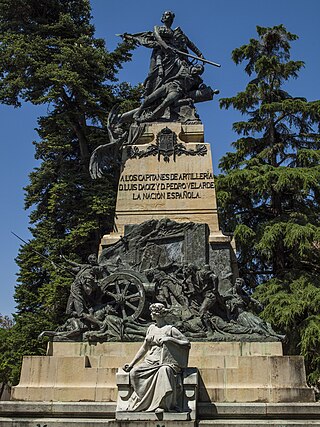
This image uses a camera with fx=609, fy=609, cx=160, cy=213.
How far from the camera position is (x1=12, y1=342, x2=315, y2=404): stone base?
10.5 meters

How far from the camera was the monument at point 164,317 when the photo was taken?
32.4ft

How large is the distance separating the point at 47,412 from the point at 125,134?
6.99 meters

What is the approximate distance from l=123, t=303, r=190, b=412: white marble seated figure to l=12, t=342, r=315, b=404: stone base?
3.26 ft

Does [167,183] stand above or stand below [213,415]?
above

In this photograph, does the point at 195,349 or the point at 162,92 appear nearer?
the point at 195,349

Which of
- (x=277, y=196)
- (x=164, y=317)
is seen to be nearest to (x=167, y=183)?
(x=164, y=317)

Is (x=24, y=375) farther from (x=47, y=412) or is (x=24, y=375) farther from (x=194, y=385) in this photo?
(x=194, y=385)

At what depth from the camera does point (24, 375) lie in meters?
11.1

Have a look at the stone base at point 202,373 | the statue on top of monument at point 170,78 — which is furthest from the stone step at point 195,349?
the statue on top of monument at point 170,78

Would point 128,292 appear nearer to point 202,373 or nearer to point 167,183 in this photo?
point 202,373

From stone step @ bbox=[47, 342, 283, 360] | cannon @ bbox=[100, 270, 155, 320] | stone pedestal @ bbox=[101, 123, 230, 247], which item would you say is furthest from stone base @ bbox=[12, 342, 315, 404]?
stone pedestal @ bbox=[101, 123, 230, 247]

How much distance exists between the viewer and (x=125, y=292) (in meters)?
12.0

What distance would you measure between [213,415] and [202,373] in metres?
0.86

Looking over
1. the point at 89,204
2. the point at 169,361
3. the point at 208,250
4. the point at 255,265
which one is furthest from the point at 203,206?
the point at 255,265
